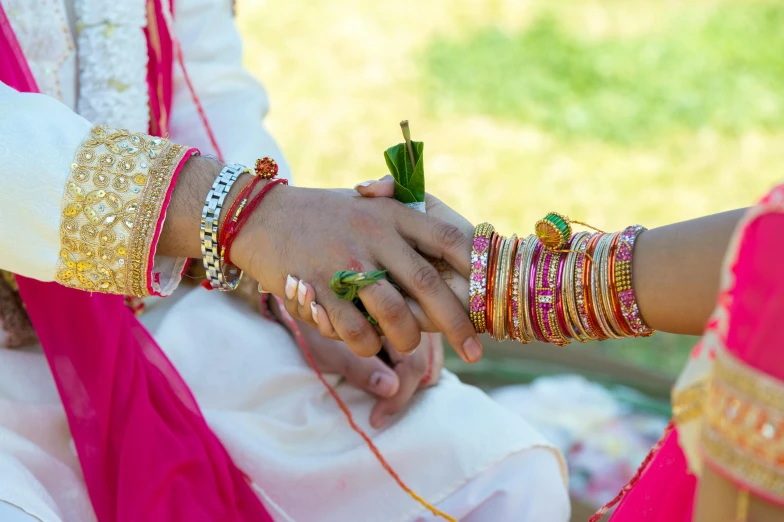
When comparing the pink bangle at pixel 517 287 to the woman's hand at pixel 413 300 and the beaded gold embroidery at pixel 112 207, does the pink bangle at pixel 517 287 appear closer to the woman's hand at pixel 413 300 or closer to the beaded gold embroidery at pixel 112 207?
the woman's hand at pixel 413 300

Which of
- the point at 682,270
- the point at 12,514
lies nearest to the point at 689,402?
the point at 682,270

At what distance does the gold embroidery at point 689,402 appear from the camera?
0.82 m

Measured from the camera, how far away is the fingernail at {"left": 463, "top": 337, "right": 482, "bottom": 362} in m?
1.21

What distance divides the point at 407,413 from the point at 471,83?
13.5 ft

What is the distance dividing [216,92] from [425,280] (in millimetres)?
757

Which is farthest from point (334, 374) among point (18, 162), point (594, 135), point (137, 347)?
point (594, 135)

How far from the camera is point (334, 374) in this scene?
1588 millimetres

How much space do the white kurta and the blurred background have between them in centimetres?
184

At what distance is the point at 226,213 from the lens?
1233 millimetres

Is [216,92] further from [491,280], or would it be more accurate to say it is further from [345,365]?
[491,280]

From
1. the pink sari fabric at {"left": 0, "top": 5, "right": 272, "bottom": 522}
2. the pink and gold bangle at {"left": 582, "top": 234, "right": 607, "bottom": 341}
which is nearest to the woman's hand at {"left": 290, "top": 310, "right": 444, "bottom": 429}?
the pink sari fabric at {"left": 0, "top": 5, "right": 272, "bottom": 522}

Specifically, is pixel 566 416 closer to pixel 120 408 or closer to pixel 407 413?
pixel 407 413

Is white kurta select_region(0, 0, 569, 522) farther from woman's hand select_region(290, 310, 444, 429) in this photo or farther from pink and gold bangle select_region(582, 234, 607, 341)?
pink and gold bangle select_region(582, 234, 607, 341)

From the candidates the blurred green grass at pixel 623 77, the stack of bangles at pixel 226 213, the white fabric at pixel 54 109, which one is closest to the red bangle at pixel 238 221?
the stack of bangles at pixel 226 213
